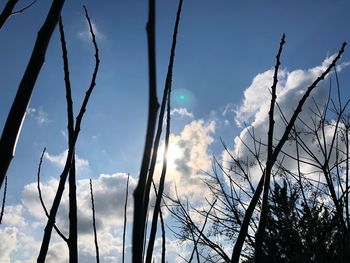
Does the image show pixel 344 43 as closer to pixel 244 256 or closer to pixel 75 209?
pixel 75 209

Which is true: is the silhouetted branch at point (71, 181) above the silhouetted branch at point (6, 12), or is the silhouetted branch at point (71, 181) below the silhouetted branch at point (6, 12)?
below

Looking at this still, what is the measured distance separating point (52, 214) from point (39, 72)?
371 mm

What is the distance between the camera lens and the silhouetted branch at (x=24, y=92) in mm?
522

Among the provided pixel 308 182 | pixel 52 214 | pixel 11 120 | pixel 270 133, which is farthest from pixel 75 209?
pixel 308 182

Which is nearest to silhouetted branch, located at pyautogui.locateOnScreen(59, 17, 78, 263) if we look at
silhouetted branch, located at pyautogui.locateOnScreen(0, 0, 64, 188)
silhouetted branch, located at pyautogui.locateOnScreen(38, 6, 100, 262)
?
silhouetted branch, located at pyautogui.locateOnScreen(38, 6, 100, 262)

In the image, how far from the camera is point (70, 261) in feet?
2.47

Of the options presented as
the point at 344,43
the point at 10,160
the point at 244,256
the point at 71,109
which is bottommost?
the point at 10,160

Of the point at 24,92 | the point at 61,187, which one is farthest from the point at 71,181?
the point at 24,92

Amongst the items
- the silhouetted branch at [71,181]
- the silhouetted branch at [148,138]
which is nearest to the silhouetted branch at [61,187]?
the silhouetted branch at [71,181]

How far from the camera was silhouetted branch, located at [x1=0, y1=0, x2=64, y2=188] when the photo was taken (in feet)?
1.71

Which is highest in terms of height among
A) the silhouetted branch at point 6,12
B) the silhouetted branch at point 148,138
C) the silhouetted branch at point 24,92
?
the silhouetted branch at point 6,12

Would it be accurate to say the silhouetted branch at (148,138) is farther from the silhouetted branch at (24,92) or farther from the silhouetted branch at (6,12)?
the silhouetted branch at (6,12)

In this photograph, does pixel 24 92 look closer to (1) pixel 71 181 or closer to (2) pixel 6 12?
(1) pixel 71 181

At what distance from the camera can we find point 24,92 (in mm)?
563
